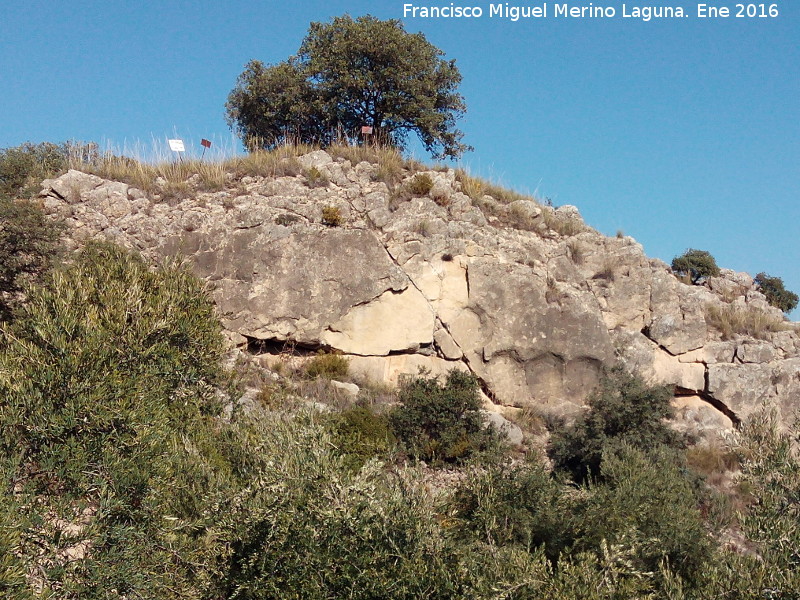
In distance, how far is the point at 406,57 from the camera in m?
22.1

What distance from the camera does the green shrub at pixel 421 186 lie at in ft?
66.6

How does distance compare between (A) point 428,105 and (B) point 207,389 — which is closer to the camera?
(B) point 207,389

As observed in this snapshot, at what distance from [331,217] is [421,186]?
9.92 ft

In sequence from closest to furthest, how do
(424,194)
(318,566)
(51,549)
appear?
1. (51,549)
2. (318,566)
3. (424,194)

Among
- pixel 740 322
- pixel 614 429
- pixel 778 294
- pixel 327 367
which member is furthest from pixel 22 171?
pixel 778 294

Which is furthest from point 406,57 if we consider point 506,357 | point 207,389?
point 207,389

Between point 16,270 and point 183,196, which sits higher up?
point 183,196

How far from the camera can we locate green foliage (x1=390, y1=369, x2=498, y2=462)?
50.9ft

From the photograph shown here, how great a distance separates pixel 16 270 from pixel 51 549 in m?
10.9

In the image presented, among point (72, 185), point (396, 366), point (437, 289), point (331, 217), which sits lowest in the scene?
point (396, 366)

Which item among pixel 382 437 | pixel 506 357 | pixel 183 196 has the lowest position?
pixel 382 437

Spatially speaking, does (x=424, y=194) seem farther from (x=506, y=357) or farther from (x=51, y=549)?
(x=51, y=549)

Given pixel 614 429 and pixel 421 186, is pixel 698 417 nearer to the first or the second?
pixel 614 429

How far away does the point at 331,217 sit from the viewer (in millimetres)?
18797
